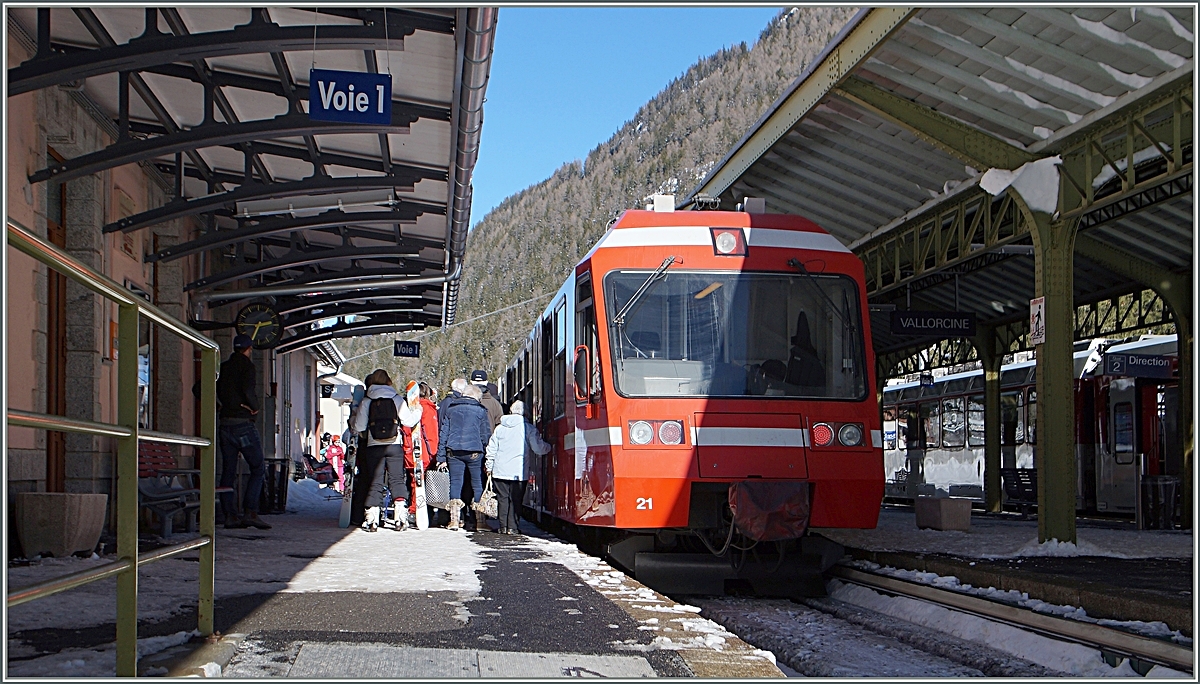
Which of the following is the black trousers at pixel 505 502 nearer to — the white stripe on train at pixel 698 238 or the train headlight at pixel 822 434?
the white stripe on train at pixel 698 238

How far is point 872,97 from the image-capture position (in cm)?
1281

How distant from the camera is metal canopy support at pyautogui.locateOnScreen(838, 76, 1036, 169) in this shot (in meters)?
12.3

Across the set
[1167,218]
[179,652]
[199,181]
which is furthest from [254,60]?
[1167,218]

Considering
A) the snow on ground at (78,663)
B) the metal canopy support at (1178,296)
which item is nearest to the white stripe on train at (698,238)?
the snow on ground at (78,663)

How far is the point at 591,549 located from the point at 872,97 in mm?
5348

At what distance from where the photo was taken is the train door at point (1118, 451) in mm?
21656

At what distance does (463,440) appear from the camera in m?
14.1

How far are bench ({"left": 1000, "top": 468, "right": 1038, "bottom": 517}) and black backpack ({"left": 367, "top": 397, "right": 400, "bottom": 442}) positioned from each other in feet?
42.9

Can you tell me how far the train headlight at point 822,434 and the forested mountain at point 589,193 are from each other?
9073 centimetres

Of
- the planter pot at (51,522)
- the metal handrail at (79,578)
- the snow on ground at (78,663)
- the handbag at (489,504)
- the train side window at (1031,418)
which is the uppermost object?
the train side window at (1031,418)

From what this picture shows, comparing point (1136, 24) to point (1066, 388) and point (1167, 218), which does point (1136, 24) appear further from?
point (1167, 218)

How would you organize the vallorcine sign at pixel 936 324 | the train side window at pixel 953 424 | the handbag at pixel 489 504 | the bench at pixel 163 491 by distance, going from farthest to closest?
the train side window at pixel 953 424 → the vallorcine sign at pixel 936 324 → the handbag at pixel 489 504 → the bench at pixel 163 491

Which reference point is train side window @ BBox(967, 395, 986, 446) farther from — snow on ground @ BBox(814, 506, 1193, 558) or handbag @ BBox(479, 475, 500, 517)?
handbag @ BBox(479, 475, 500, 517)

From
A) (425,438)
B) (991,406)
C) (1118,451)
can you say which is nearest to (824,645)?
(425,438)
